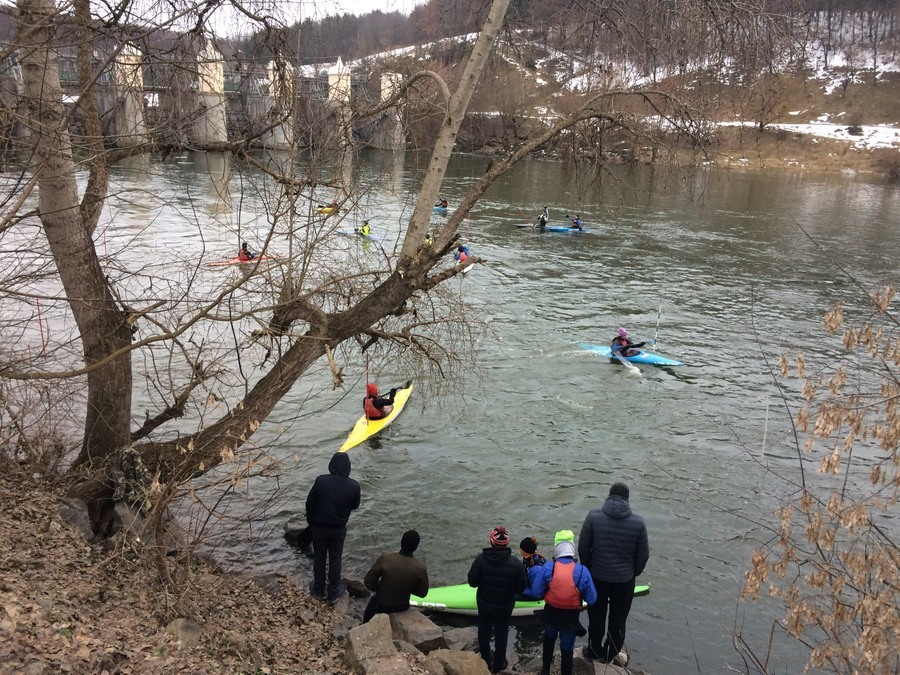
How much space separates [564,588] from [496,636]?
1.06 metres

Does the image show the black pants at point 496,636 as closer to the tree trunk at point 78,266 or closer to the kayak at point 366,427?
the tree trunk at point 78,266

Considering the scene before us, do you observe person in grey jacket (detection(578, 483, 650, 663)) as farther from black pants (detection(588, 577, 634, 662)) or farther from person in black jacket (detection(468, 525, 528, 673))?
person in black jacket (detection(468, 525, 528, 673))

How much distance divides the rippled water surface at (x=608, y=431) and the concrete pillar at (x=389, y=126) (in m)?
0.54

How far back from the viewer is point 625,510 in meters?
7.07

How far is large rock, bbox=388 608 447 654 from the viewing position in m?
7.02

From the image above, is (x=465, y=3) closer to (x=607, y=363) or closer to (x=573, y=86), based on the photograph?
(x=573, y=86)

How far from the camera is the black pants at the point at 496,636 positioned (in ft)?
23.7

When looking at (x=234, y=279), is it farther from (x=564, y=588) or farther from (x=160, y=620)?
(x=564, y=588)

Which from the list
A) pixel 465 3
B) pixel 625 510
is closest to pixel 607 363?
pixel 625 510

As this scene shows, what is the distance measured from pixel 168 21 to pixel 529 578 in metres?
6.29

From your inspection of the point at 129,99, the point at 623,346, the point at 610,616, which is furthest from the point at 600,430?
the point at 129,99

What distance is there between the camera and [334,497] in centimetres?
771

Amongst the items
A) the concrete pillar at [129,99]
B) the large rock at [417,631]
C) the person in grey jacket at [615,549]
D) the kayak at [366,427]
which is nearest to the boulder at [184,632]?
the large rock at [417,631]

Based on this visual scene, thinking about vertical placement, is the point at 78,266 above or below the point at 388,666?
above
